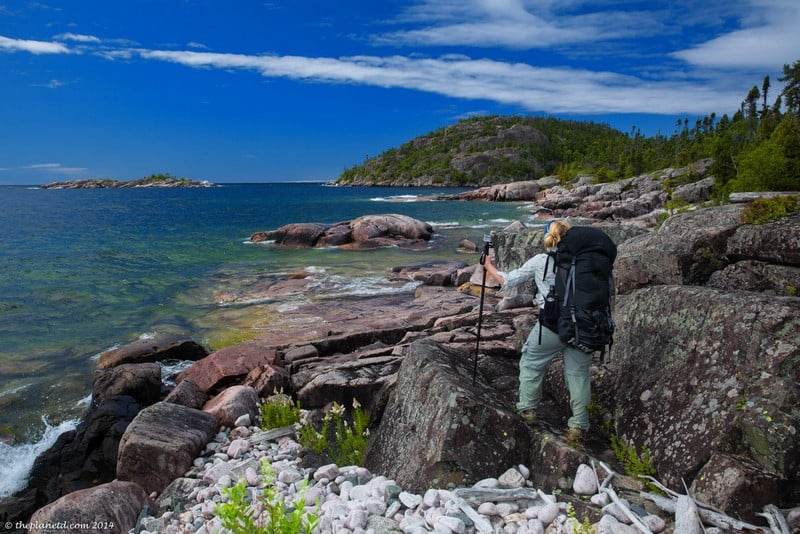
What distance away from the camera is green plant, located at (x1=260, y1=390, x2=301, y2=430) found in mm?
8094

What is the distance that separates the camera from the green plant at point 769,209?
7367 mm

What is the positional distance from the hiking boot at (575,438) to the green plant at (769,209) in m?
4.62

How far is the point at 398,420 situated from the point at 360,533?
1703mm

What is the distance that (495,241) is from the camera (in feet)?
64.1

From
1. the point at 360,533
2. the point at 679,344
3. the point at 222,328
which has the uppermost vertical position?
the point at 679,344

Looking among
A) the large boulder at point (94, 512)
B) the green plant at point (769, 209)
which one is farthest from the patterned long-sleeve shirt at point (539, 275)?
the large boulder at point (94, 512)

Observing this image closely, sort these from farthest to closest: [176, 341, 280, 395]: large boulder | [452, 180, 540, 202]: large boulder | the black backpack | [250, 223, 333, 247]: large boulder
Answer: [452, 180, 540, 202]: large boulder, [250, 223, 333, 247]: large boulder, [176, 341, 280, 395]: large boulder, the black backpack

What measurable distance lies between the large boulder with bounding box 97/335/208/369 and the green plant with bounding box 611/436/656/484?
12.0 m

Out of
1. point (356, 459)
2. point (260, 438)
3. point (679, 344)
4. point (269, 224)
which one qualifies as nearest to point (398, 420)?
point (356, 459)

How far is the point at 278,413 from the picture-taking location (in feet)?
27.2

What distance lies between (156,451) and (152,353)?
24.3 ft

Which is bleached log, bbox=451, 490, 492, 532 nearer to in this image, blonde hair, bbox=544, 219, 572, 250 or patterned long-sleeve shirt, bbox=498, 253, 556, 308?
patterned long-sleeve shirt, bbox=498, 253, 556, 308

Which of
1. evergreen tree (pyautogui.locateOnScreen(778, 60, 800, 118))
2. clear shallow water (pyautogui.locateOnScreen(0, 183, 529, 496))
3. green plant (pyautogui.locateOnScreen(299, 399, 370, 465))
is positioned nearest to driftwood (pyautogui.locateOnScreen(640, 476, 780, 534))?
green plant (pyautogui.locateOnScreen(299, 399, 370, 465))

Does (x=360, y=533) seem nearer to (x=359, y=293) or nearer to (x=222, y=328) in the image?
(x=222, y=328)
